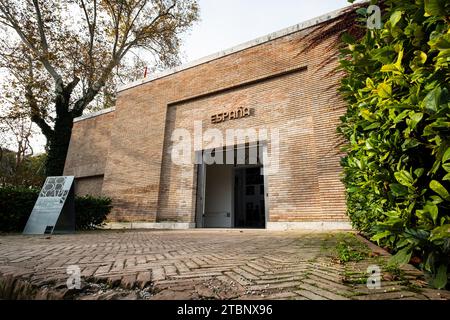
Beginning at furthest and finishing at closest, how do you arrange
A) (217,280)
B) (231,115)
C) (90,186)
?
1. (90,186)
2. (231,115)
3. (217,280)

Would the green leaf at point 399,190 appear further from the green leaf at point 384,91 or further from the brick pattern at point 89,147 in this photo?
the brick pattern at point 89,147

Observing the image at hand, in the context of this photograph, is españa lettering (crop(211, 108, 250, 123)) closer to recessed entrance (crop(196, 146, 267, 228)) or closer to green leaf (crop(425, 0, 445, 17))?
recessed entrance (crop(196, 146, 267, 228))

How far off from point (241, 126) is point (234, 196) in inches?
172

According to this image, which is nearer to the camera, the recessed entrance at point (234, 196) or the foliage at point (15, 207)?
the foliage at point (15, 207)

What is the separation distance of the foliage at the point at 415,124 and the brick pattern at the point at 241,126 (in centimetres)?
568

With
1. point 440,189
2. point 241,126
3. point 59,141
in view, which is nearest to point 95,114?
point 59,141

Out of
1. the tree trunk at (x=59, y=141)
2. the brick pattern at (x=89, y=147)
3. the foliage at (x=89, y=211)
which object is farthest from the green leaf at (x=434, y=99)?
the tree trunk at (x=59, y=141)

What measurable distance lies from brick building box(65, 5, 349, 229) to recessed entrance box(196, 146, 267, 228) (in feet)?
0.16

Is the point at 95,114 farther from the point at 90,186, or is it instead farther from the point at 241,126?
the point at 241,126

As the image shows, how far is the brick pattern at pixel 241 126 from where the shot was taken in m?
7.66

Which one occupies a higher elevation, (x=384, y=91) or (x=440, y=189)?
(x=384, y=91)

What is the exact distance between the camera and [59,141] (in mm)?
13883

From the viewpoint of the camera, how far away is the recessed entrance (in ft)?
38.3

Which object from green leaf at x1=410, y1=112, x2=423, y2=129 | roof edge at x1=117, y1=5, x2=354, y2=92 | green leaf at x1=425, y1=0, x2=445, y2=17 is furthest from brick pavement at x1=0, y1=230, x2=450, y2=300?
roof edge at x1=117, y1=5, x2=354, y2=92
